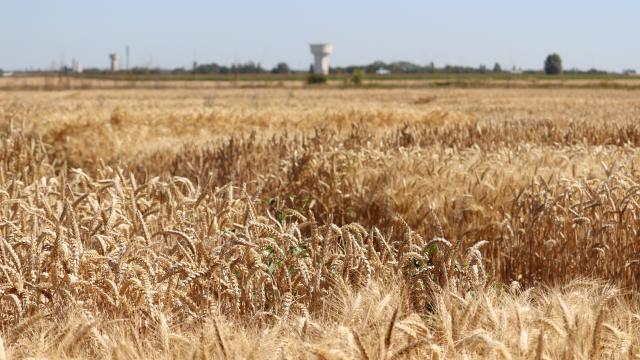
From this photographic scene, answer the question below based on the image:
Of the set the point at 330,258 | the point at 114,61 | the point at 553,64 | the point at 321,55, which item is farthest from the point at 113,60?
the point at 330,258

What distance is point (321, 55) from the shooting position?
455 ft

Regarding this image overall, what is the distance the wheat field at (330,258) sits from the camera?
240 centimetres

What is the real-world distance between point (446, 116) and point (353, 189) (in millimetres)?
16088

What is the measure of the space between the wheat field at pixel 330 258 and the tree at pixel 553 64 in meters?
142

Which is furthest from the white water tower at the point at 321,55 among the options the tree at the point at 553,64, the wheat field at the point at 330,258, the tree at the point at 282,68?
the wheat field at the point at 330,258

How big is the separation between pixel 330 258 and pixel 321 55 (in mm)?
136060

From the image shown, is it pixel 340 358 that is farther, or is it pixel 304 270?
pixel 304 270

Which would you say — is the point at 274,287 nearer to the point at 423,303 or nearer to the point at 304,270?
the point at 304,270

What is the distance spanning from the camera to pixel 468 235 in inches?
265

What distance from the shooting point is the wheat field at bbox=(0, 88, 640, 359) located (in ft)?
7.88

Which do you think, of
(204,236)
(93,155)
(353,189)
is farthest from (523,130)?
(204,236)

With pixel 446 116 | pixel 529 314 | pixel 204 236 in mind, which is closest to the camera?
pixel 529 314

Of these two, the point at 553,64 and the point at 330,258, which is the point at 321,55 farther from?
the point at 330,258

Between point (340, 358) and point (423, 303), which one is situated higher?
point (340, 358)
